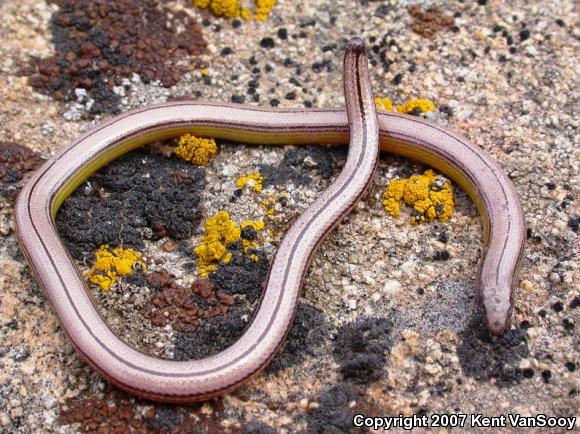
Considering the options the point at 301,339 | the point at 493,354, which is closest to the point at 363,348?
the point at 301,339

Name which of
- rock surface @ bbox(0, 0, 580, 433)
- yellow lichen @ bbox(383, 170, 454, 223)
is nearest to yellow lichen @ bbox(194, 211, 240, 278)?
rock surface @ bbox(0, 0, 580, 433)

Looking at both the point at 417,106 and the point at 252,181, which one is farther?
the point at 417,106

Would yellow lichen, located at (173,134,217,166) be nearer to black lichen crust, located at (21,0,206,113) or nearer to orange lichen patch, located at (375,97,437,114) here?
black lichen crust, located at (21,0,206,113)

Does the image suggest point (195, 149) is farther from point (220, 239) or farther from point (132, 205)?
point (220, 239)

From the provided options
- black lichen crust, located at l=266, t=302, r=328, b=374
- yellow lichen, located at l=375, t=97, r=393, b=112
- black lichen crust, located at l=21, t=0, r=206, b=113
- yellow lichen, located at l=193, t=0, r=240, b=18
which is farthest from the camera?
yellow lichen, located at l=193, t=0, r=240, b=18

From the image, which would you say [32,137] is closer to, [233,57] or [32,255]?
[32,255]

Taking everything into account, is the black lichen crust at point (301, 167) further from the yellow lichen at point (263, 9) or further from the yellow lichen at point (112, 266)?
the yellow lichen at point (263, 9)

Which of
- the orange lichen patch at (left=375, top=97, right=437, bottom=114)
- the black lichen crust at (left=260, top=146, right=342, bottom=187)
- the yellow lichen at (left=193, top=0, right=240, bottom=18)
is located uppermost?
the yellow lichen at (left=193, top=0, right=240, bottom=18)
